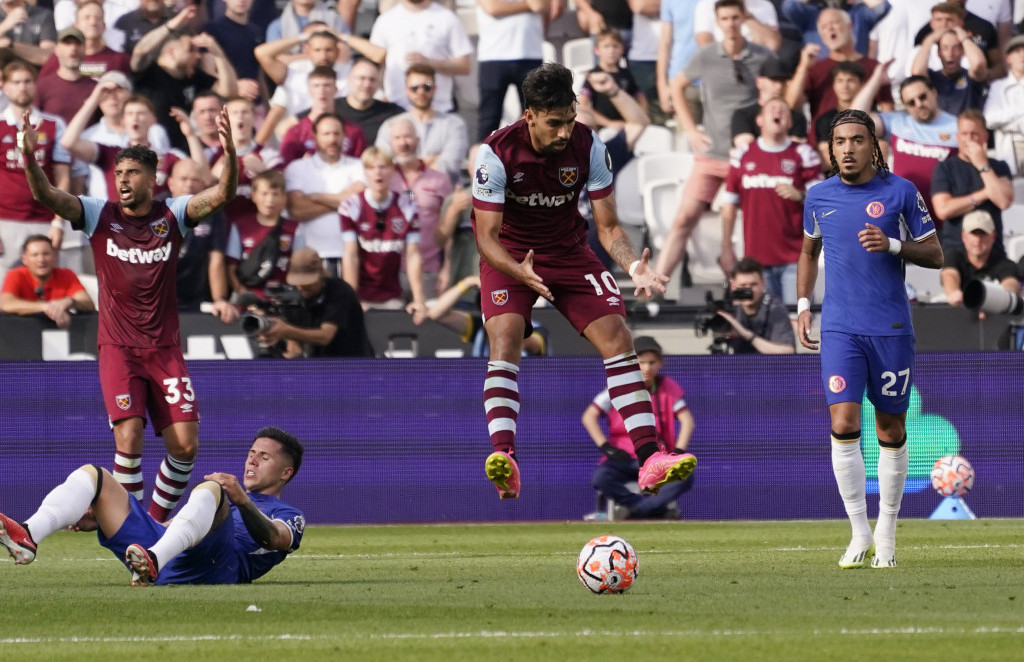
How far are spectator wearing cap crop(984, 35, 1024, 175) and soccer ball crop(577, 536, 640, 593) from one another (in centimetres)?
1100

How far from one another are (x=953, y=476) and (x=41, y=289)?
872cm

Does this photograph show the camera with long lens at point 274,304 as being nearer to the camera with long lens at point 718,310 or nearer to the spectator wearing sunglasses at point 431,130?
the spectator wearing sunglasses at point 431,130

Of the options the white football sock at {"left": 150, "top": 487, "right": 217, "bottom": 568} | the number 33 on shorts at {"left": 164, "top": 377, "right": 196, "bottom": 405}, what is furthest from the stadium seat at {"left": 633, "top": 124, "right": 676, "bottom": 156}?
the white football sock at {"left": 150, "top": 487, "right": 217, "bottom": 568}

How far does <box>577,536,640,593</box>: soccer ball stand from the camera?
784 cm

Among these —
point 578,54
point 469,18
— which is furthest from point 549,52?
point 469,18

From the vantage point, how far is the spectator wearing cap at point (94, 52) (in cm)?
1711

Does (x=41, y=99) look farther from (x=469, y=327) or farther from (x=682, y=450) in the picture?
(x=682, y=450)

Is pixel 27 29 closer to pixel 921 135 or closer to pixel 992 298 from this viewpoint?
pixel 921 135

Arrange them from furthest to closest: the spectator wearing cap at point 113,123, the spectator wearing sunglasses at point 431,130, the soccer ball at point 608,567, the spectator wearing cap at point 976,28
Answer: the spectator wearing cap at point 976,28 < the spectator wearing sunglasses at point 431,130 < the spectator wearing cap at point 113,123 < the soccer ball at point 608,567

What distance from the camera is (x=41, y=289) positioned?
598 inches

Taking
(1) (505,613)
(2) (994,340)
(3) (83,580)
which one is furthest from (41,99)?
(1) (505,613)

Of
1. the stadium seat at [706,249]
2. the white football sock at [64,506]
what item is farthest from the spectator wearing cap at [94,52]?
the white football sock at [64,506]

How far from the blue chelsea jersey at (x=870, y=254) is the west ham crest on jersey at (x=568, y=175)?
1512mm

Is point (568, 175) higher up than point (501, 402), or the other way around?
point (568, 175)
